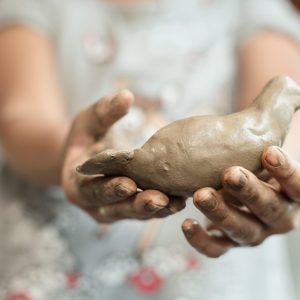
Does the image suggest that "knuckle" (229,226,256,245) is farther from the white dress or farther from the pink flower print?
the pink flower print

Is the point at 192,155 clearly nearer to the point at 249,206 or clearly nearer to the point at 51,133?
the point at 249,206

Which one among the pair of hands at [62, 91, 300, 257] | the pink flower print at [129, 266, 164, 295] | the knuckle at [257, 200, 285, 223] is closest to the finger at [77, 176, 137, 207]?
the pair of hands at [62, 91, 300, 257]

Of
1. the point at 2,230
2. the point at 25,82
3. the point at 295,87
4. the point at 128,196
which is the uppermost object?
the point at 295,87

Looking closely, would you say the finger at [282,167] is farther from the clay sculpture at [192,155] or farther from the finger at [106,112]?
the finger at [106,112]

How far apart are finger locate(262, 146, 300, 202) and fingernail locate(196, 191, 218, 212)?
0.04 m

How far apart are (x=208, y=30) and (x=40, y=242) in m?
0.38

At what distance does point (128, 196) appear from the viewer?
392 millimetres

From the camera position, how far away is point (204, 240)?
0.44m

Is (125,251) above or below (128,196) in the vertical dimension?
below

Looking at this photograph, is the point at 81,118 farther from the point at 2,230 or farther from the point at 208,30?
the point at 208,30

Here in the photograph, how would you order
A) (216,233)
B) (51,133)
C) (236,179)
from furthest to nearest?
1. (51,133)
2. (216,233)
3. (236,179)

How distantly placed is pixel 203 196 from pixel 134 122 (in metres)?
0.31

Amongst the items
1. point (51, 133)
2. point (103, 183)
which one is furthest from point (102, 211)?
point (51, 133)

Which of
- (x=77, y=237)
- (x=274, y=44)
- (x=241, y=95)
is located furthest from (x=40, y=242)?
(x=274, y=44)
